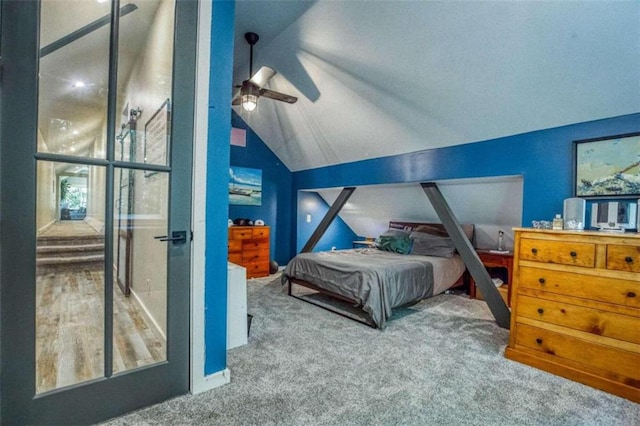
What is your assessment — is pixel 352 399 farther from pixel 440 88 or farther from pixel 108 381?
pixel 440 88

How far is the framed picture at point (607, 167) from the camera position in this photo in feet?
7.63

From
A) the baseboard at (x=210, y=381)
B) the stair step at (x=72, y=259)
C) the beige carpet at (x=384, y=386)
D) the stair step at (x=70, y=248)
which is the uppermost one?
the stair step at (x=70, y=248)

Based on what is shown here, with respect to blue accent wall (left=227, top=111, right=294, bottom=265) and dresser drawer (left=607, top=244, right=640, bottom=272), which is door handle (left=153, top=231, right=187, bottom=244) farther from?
blue accent wall (left=227, top=111, right=294, bottom=265)

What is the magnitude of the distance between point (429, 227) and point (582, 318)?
2718 mm

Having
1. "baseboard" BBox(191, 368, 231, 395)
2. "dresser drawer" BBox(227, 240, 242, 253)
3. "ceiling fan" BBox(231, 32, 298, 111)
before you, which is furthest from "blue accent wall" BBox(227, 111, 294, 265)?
"baseboard" BBox(191, 368, 231, 395)

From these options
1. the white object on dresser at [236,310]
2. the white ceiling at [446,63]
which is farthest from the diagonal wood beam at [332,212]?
the white object on dresser at [236,310]

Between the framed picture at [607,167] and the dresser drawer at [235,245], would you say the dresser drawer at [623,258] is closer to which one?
the framed picture at [607,167]

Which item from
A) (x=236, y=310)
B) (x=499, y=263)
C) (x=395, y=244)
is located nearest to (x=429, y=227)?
(x=395, y=244)

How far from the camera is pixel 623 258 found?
1.97 m

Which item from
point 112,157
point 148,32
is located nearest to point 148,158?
point 112,157

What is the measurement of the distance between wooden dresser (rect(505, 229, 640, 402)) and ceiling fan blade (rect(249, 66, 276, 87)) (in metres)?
2.70

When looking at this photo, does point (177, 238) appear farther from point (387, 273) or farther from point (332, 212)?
point (332, 212)

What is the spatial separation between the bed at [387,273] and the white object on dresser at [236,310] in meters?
1.17

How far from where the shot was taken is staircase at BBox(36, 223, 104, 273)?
147 centimetres
